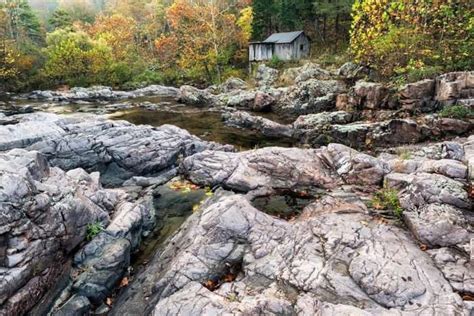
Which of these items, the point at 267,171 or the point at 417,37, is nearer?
the point at 267,171

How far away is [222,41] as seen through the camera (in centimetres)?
5362

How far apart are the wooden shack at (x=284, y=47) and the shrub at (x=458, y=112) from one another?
2989 centimetres

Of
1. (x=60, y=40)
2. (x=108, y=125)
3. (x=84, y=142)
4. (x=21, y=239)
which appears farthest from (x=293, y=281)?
(x=60, y=40)

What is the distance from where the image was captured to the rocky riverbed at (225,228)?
700 centimetres

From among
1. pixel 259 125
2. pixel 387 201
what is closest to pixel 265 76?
pixel 259 125

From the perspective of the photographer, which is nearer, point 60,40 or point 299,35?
point 299,35

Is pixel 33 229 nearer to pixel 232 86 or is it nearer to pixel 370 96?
pixel 370 96

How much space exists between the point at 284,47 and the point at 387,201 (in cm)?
4028

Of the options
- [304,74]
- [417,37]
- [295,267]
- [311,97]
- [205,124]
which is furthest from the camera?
[304,74]

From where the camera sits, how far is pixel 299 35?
154ft

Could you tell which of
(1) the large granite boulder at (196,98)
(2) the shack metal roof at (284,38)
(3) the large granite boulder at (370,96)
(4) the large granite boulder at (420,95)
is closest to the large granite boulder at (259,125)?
(3) the large granite boulder at (370,96)

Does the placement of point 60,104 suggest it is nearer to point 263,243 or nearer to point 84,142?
point 84,142

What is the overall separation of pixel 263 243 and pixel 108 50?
51.7 metres

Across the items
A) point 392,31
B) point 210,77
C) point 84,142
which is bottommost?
point 210,77
